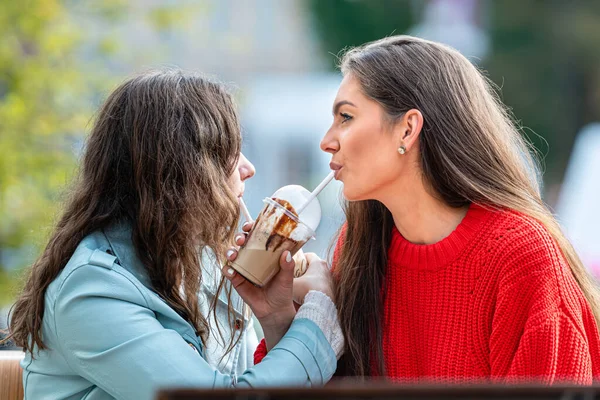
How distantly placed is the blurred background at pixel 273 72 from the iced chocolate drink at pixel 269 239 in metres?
0.52

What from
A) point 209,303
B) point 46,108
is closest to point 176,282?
point 209,303

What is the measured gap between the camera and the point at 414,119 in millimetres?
2195

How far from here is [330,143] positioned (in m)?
2.25

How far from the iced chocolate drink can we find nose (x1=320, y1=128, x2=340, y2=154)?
210 millimetres

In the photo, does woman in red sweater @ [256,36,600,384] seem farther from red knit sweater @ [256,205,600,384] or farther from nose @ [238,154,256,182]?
nose @ [238,154,256,182]

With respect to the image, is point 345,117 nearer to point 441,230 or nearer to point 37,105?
point 441,230

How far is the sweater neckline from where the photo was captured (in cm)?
217

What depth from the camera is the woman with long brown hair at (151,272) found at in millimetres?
1973

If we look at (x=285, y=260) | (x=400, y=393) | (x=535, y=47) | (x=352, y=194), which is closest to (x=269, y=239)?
(x=285, y=260)

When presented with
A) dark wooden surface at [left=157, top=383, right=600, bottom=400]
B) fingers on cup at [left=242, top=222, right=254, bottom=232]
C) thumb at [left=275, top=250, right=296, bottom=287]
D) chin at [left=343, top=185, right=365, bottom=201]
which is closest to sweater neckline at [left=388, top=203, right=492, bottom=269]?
chin at [left=343, top=185, right=365, bottom=201]

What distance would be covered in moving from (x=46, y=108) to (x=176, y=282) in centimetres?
366

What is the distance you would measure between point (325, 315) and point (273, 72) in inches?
721

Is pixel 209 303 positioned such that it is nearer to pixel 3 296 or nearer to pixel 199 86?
pixel 199 86

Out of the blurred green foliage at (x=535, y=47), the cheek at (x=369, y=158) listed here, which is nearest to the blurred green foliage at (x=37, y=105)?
the cheek at (x=369, y=158)
